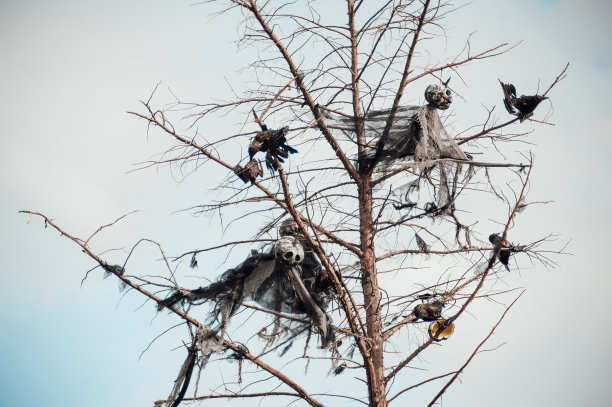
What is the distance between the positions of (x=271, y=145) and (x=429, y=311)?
7.27 feet

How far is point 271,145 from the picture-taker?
436 centimetres

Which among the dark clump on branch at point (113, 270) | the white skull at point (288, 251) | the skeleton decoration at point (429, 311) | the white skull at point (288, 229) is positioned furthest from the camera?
the white skull at point (288, 229)

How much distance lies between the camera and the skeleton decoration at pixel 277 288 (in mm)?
5430

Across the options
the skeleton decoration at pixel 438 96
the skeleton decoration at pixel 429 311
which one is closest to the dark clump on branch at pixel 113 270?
the skeleton decoration at pixel 429 311

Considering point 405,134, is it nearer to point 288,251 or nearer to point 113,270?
point 288,251

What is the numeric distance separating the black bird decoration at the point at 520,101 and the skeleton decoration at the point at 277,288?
2.20 metres

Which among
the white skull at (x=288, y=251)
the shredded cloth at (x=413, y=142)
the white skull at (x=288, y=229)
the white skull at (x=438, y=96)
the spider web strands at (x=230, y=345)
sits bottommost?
the spider web strands at (x=230, y=345)

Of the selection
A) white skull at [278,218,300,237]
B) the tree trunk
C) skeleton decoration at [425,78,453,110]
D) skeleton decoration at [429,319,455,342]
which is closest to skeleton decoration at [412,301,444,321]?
skeleton decoration at [429,319,455,342]

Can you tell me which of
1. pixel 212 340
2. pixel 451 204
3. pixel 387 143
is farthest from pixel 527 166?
pixel 212 340

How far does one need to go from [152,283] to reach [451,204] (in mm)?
3110

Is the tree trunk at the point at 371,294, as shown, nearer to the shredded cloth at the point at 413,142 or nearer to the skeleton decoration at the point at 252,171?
the shredded cloth at the point at 413,142

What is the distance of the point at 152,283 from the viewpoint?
5.27m

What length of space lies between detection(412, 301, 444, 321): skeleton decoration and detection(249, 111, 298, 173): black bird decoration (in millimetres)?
2038

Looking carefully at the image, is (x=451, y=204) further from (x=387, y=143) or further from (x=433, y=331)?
(x=433, y=331)
